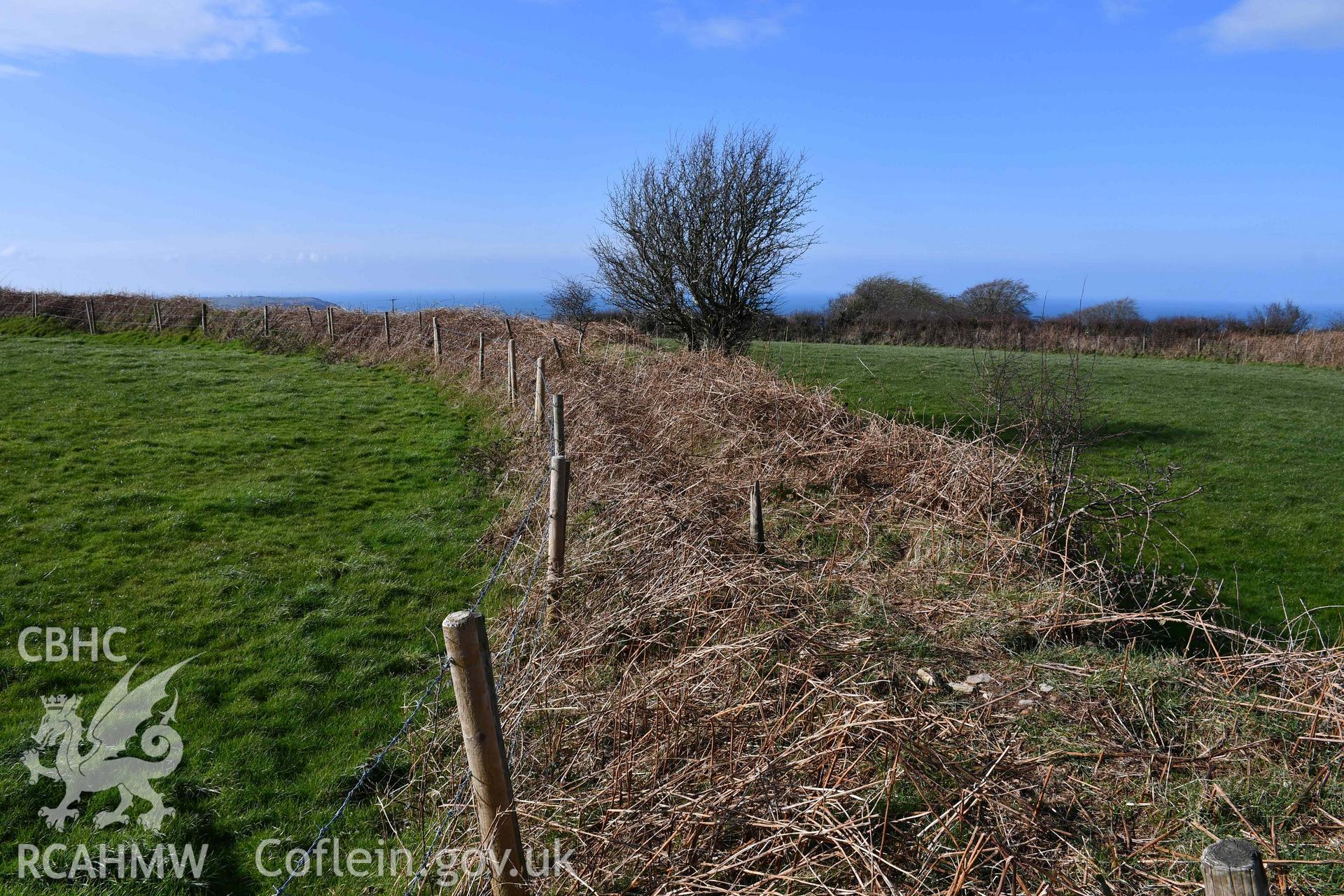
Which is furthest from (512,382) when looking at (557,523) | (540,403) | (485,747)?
(485,747)

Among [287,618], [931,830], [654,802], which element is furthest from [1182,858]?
[287,618]

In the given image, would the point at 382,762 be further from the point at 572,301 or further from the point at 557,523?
the point at 572,301

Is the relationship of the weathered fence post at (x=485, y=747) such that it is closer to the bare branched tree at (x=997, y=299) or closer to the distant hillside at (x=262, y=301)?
the distant hillside at (x=262, y=301)

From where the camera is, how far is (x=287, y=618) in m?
5.94

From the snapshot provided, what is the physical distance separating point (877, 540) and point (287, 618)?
509 cm

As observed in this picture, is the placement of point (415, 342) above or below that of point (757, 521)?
above

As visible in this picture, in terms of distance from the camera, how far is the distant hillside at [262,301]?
27.5 meters

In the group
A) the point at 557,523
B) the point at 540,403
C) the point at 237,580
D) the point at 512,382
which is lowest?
the point at 237,580

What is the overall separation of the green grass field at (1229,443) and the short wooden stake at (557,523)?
5.12 m

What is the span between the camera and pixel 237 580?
6.46 m

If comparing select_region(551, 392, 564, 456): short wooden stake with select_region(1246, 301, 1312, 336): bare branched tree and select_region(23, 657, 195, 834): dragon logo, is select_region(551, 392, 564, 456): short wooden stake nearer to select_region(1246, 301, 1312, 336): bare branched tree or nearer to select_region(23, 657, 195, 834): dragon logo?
select_region(23, 657, 195, 834): dragon logo

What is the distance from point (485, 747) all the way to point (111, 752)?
3.21 metres

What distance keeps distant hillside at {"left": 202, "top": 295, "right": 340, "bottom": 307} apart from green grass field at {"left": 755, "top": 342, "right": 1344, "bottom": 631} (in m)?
17.1

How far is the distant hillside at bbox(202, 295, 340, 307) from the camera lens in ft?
90.1
